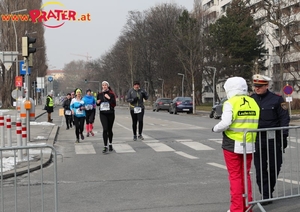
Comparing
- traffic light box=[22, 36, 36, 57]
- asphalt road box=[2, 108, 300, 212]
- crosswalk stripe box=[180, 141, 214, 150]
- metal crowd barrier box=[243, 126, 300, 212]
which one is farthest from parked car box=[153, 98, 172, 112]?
metal crowd barrier box=[243, 126, 300, 212]

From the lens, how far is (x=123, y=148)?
14633 mm

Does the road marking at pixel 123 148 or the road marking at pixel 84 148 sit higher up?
the road marking at pixel 123 148

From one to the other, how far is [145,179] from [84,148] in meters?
6.07

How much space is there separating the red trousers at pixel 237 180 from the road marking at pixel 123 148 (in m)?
7.77

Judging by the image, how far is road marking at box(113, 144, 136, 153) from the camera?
45.8 ft

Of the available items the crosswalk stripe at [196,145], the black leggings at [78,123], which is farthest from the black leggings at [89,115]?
the crosswalk stripe at [196,145]

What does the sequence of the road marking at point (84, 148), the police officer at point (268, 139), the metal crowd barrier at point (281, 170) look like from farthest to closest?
the road marking at point (84, 148) → the police officer at point (268, 139) → the metal crowd barrier at point (281, 170)

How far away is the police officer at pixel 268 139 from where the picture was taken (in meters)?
6.85

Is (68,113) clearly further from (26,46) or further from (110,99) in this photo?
(110,99)

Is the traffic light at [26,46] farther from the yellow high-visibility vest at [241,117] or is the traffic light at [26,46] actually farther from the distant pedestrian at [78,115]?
the yellow high-visibility vest at [241,117]

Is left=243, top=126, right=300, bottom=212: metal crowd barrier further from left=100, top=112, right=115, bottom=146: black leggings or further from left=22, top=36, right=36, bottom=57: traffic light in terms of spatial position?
left=22, top=36, right=36, bottom=57: traffic light

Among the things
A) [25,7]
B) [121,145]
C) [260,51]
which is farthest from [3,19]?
[121,145]

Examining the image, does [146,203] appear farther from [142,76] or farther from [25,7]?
[142,76]

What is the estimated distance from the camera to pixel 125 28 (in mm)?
80188
